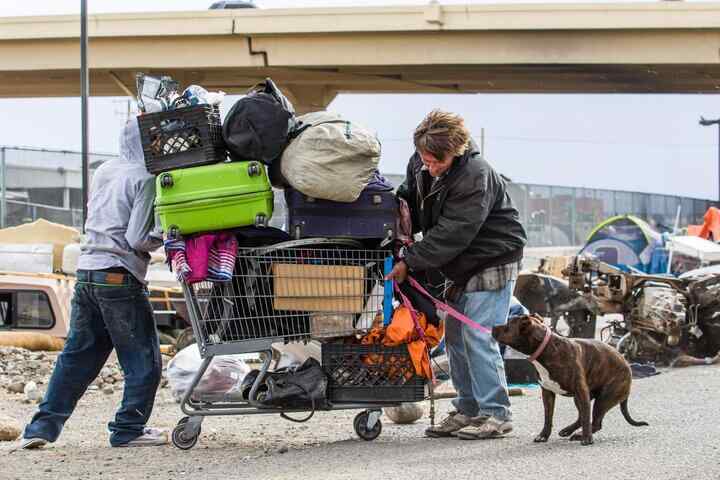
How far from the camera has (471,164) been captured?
24.9 ft

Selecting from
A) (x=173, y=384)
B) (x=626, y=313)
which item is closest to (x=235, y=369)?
(x=173, y=384)

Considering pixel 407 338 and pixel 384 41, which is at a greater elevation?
pixel 384 41

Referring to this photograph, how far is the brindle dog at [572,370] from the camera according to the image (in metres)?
7.40

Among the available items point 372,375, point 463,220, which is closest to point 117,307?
point 372,375

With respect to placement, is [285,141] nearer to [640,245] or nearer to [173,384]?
[173,384]

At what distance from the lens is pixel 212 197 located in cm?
710

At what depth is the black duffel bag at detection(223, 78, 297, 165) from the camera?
23.7 ft

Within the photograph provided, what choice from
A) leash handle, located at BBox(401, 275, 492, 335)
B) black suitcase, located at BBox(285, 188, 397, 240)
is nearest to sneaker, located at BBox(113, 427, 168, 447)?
black suitcase, located at BBox(285, 188, 397, 240)

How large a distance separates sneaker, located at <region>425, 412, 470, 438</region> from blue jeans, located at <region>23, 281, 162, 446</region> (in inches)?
71.0

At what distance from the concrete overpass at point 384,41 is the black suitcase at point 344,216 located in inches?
1232

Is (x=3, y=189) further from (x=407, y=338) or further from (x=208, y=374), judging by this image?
(x=407, y=338)

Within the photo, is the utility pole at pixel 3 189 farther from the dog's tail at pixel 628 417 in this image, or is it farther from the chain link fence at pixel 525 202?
the dog's tail at pixel 628 417

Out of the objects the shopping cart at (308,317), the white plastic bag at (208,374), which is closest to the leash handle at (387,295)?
the shopping cart at (308,317)

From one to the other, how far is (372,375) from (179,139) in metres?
1.89
